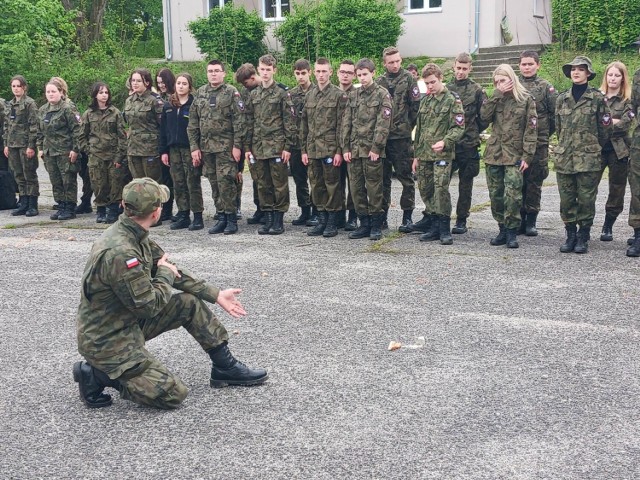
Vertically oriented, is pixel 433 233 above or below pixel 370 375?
above

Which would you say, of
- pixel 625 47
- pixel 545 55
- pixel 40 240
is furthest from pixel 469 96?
pixel 625 47

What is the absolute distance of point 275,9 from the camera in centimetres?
3064

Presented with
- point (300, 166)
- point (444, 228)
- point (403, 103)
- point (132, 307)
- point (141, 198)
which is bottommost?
point (444, 228)

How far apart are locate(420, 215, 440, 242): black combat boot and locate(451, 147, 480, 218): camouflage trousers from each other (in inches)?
19.6

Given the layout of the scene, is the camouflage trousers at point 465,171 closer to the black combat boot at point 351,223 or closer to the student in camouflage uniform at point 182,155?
the black combat boot at point 351,223

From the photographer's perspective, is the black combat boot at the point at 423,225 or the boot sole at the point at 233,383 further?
the black combat boot at the point at 423,225

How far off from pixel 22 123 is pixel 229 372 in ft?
29.0

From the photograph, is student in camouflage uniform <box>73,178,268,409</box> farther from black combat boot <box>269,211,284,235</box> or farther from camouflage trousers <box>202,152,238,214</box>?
camouflage trousers <box>202,152,238,214</box>

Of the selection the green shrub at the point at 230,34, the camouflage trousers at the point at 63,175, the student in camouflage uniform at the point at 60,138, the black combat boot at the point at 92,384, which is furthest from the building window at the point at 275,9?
the black combat boot at the point at 92,384

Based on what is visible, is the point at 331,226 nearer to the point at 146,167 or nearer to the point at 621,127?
the point at 146,167

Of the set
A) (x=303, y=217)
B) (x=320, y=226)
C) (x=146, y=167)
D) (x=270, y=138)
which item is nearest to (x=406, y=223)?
(x=320, y=226)

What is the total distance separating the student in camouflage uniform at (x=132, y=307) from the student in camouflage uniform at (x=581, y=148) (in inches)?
209

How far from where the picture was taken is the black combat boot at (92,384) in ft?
17.6

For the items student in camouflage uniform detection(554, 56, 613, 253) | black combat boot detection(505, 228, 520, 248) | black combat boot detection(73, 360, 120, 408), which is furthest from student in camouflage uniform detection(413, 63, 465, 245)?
black combat boot detection(73, 360, 120, 408)
